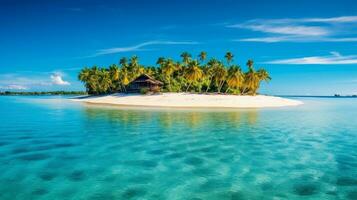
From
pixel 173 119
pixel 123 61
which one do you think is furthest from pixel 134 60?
pixel 173 119

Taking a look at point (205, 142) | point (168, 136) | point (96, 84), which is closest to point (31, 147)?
point (168, 136)

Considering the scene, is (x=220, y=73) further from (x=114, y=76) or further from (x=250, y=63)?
(x=114, y=76)

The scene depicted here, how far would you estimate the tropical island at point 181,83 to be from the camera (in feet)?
227

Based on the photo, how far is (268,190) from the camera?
9.60 metres

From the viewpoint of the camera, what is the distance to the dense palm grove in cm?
8188

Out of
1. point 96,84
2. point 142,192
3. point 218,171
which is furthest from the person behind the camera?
point 96,84

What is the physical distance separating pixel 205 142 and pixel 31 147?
9306 millimetres

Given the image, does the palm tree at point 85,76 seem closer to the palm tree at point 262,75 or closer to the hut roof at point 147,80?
the hut roof at point 147,80

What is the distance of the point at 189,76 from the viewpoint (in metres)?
79.6

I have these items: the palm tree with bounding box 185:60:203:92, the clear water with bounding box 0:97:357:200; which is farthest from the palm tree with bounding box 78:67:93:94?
the clear water with bounding box 0:97:357:200

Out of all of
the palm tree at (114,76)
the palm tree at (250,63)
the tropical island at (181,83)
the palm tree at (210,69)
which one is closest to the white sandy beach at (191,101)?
the tropical island at (181,83)

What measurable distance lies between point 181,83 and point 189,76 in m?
8.87

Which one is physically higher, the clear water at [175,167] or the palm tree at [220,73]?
the palm tree at [220,73]

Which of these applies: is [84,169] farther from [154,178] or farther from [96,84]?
[96,84]
